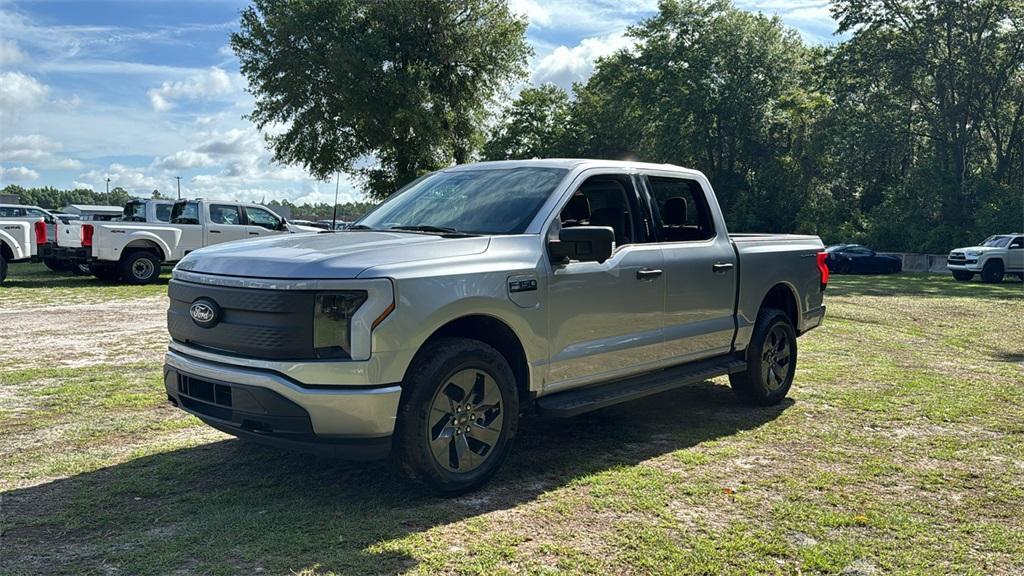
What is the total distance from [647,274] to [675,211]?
0.97 meters

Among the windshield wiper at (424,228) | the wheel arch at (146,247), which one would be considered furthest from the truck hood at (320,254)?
the wheel arch at (146,247)

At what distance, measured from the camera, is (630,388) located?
17.9 feet

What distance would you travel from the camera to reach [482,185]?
18.2 feet

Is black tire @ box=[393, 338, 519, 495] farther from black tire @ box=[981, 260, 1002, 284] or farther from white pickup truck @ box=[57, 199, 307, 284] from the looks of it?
black tire @ box=[981, 260, 1002, 284]

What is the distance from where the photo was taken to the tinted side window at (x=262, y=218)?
19594 mm

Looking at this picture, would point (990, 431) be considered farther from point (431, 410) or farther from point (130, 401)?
point (130, 401)

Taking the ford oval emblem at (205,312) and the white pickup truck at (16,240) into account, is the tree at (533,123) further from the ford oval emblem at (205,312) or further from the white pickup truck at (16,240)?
the ford oval emblem at (205,312)

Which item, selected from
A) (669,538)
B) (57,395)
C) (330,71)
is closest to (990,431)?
(669,538)

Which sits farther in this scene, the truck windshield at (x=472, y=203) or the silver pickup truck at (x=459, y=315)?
the truck windshield at (x=472, y=203)

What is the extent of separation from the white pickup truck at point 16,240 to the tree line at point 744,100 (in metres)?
16.8

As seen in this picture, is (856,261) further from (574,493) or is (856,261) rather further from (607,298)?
(574,493)

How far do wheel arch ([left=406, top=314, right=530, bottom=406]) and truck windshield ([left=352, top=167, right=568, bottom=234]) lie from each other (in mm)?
632

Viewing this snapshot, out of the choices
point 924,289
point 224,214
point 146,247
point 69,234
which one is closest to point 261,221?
point 224,214

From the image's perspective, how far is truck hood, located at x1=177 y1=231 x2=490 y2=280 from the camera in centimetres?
408
